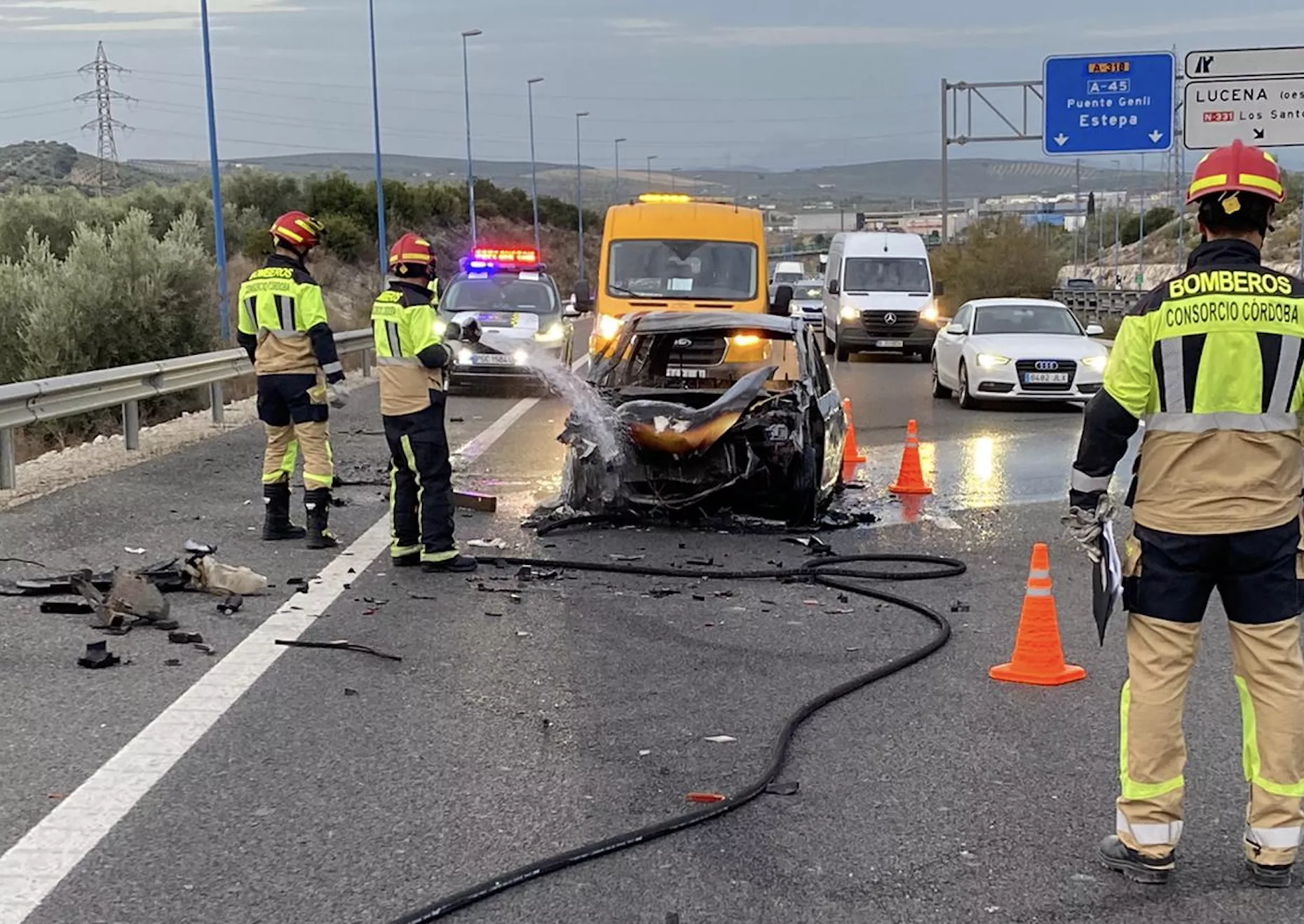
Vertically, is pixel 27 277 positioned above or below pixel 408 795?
above

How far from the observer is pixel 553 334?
20375 millimetres

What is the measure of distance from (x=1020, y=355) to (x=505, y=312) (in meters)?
7.23

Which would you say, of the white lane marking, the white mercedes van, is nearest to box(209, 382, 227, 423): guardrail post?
the white lane marking

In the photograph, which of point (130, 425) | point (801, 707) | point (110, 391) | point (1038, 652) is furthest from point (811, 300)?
point (801, 707)

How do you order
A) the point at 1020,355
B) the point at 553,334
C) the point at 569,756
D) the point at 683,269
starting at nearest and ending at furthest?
the point at 569,756
the point at 1020,355
the point at 683,269
the point at 553,334

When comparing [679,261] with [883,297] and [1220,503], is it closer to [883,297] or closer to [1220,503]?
[883,297]

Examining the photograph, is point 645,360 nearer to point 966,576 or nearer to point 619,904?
point 966,576

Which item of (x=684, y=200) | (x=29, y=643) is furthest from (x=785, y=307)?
(x=29, y=643)

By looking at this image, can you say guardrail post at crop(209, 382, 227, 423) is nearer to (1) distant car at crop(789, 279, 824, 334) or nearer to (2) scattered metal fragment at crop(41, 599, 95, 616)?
(2) scattered metal fragment at crop(41, 599, 95, 616)

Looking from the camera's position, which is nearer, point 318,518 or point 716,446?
point 318,518

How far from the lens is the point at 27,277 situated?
62.0 ft

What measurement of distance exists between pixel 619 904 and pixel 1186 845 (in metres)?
1.69

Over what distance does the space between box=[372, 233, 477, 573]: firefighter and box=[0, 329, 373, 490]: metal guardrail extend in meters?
3.65

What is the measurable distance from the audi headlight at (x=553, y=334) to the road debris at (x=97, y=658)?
14126 mm
